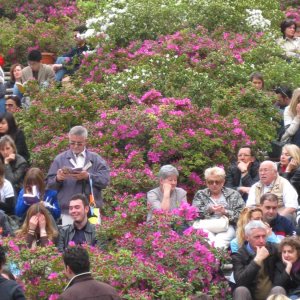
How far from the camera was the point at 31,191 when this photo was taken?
1753cm

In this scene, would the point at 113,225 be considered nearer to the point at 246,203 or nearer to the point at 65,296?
the point at 246,203

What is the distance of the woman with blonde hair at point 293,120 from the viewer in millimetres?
20297

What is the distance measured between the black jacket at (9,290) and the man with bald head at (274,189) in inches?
218

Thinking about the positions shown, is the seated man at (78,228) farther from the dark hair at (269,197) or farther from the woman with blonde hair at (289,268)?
the woman with blonde hair at (289,268)

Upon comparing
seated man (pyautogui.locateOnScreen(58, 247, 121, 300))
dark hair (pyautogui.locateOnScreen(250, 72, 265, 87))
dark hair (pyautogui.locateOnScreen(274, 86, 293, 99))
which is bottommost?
dark hair (pyautogui.locateOnScreen(274, 86, 293, 99))

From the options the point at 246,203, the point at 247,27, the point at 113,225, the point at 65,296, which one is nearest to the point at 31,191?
the point at 113,225

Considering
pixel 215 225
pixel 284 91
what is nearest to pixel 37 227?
pixel 215 225

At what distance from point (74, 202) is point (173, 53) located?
7.62 m

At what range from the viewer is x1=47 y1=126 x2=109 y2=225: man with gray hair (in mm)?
17609

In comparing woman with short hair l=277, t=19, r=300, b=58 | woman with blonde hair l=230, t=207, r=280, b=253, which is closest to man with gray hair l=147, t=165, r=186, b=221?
woman with blonde hair l=230, t=207, r=280, b=253

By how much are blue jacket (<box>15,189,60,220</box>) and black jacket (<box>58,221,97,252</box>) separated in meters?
1.21

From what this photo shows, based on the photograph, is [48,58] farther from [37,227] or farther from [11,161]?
[37,227]

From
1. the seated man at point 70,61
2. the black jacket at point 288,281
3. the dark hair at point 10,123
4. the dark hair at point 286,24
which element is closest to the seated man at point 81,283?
the black jacket at point 288,281

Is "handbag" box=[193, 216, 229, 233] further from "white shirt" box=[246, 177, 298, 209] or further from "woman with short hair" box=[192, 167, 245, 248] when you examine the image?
"white shirt" box=[246, 177, 298, 209]
